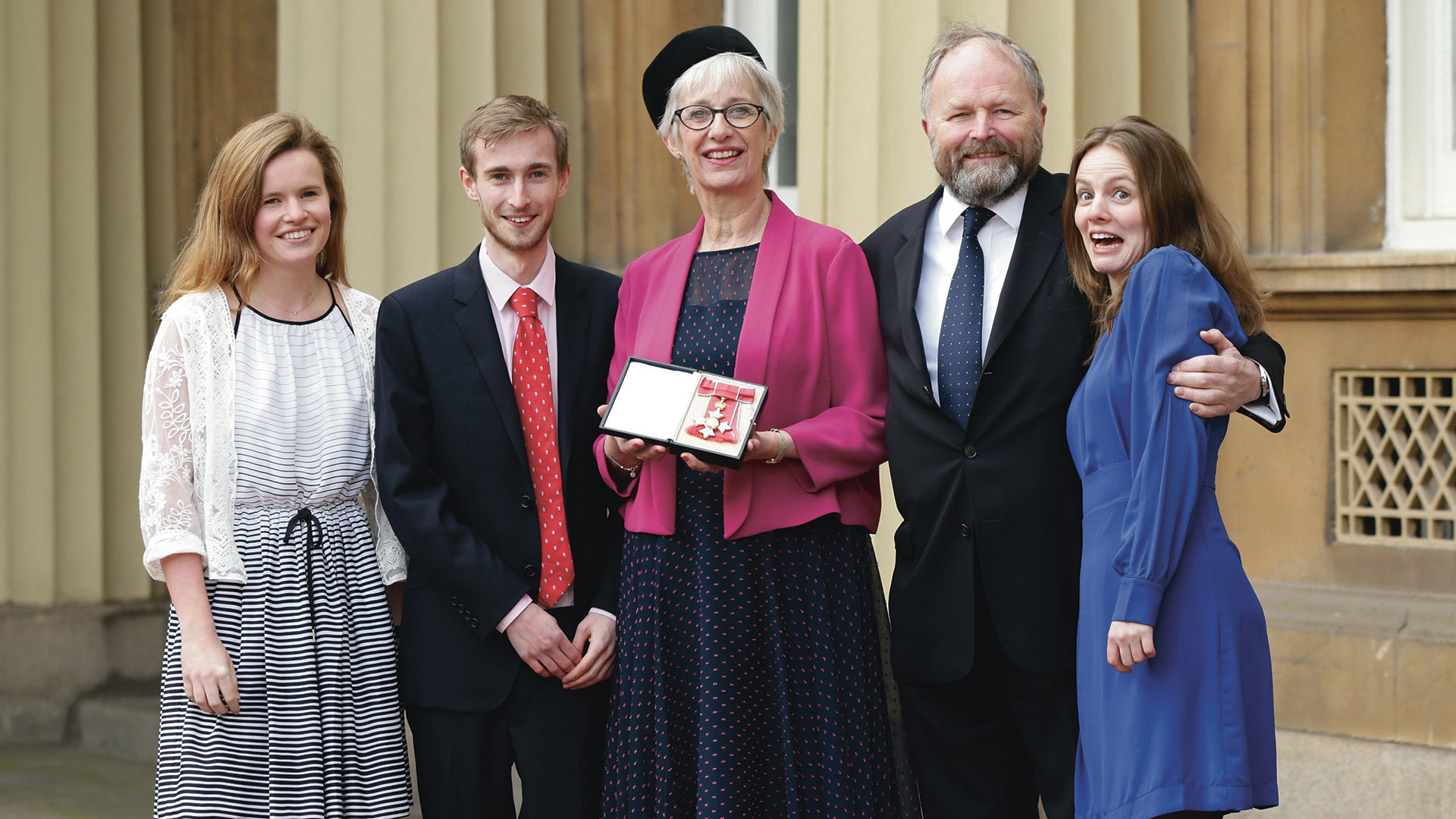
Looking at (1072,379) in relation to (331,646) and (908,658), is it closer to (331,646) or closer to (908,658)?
(908,658)

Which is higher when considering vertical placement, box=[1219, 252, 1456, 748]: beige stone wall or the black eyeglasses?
the black eyeglasses

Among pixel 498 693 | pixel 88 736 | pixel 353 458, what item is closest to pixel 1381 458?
pixel 498 693

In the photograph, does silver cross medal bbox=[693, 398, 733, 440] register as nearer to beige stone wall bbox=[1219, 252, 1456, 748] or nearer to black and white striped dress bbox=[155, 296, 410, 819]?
black and white striped dress bbox=[155, 296, 410, 819]

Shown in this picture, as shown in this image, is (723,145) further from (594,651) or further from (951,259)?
(594,651)

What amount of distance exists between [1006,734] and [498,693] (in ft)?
3.69

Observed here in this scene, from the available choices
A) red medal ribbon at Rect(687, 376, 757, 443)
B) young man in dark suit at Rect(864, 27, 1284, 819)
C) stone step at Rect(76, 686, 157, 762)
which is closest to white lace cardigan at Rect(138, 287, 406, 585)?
red medal ribbon at Rect(687, 376, 757, 443)

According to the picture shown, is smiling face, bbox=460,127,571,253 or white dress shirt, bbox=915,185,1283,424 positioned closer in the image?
white dress shirt, bbox=915,185,1283,424

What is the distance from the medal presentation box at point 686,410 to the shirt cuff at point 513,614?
0.50m

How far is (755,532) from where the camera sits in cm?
293

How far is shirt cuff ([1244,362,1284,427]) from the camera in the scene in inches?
105

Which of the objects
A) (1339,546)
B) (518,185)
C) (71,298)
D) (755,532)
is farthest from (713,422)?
(71,298)

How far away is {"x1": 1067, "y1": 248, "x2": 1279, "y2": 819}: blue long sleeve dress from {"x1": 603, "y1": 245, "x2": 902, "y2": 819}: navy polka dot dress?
52 cm

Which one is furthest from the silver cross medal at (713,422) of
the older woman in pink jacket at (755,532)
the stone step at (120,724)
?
the stone step at (120,724)

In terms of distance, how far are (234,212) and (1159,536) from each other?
2048mm
